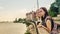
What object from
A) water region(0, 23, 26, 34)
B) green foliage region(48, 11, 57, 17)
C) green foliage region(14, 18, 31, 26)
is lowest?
water region(0, 23, 26, 34)

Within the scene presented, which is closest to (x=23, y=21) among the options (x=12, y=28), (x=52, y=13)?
(x=12, y=28)

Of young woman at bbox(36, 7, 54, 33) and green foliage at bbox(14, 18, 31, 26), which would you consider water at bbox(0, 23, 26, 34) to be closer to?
green foliage at bbox(14, 18, 31, 26)

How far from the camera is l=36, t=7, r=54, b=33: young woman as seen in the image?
5.93 feet

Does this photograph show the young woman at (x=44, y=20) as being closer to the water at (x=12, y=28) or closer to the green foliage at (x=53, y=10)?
the green foliage at (x=53, y=10)

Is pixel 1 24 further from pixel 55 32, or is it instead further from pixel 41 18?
pixel 55 32

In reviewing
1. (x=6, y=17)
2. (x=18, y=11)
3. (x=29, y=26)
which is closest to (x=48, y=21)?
(x=29, y=26)

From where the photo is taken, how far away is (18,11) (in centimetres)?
189

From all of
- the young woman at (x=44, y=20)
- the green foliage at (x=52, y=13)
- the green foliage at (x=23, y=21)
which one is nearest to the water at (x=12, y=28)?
the green foliage at (x=23, y=21)

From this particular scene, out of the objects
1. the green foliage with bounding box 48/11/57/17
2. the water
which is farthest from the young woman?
the water

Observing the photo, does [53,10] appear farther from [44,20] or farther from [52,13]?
[44,20]

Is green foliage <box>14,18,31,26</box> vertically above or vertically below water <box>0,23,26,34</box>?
above

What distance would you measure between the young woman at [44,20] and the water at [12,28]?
193 millimetres

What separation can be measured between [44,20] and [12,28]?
0.38m

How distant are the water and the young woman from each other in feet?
0.63
